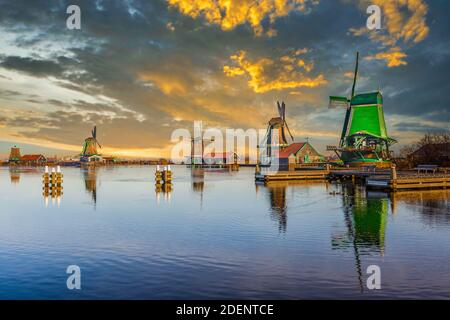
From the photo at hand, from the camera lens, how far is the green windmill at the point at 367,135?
81.3 m

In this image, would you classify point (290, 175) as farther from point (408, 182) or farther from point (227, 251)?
point (227, 251)

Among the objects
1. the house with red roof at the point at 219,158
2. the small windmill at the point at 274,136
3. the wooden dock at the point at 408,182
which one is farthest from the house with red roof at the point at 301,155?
the house with red roof at the point at 219,158

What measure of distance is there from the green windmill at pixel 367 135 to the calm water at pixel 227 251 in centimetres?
5220

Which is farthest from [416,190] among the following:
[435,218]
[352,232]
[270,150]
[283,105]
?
[283,105]

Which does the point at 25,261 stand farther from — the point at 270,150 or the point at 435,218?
the point at 270,150

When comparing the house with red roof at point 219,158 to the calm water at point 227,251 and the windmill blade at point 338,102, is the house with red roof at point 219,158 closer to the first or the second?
the windmill blade at point 338,102

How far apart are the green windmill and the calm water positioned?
5220 cm

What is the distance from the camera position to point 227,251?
16.5 m

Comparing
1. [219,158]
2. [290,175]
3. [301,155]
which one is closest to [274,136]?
[301,155]

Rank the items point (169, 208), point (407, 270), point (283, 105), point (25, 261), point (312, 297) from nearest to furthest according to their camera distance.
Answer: point (312, 297) → point (407, 270) → point (25, 261) → point (169, 208) → point (283, 105)

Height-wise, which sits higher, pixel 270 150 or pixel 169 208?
pixel 270 150

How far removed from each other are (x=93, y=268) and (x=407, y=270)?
1130 cm

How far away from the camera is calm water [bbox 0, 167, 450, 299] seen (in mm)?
11781

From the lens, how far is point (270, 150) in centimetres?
11244
